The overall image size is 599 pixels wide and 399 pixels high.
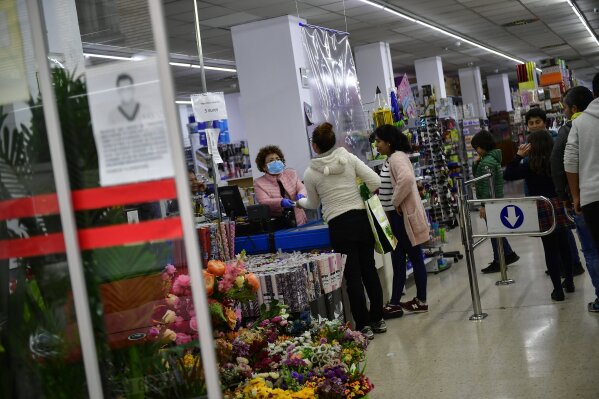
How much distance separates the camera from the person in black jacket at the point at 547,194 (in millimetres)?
6215

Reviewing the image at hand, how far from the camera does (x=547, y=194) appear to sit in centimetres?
636

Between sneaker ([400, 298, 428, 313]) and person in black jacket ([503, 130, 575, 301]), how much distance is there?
1.04 metres

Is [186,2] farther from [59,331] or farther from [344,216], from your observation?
[59,331]

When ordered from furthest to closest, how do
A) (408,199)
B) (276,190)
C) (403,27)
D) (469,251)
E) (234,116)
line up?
(234,116) → (403,27) → (276,190) → (408,199) → (469,251)

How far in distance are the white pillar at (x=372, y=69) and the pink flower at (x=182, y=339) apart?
11810 mm

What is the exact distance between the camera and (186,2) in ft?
27.7

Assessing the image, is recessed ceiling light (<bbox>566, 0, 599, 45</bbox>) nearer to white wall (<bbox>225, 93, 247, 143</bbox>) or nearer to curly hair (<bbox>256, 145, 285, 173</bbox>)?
curly hair (<bbox>256, 145, 285, 173</bbox>)

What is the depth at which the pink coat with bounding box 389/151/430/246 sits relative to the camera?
6406 mm

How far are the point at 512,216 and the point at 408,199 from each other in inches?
32.8

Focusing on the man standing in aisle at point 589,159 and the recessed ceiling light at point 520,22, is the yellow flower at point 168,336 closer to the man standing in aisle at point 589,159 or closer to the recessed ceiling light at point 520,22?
the man standing in aisle at point 589,159

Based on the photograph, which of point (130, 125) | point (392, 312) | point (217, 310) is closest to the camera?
point (130, 125)

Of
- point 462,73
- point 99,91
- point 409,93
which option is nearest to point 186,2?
point 409,93

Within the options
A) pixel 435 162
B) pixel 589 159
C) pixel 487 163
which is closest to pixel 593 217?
pixel 589 159

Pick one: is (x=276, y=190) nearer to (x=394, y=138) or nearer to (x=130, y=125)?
(x=394, y=138)
